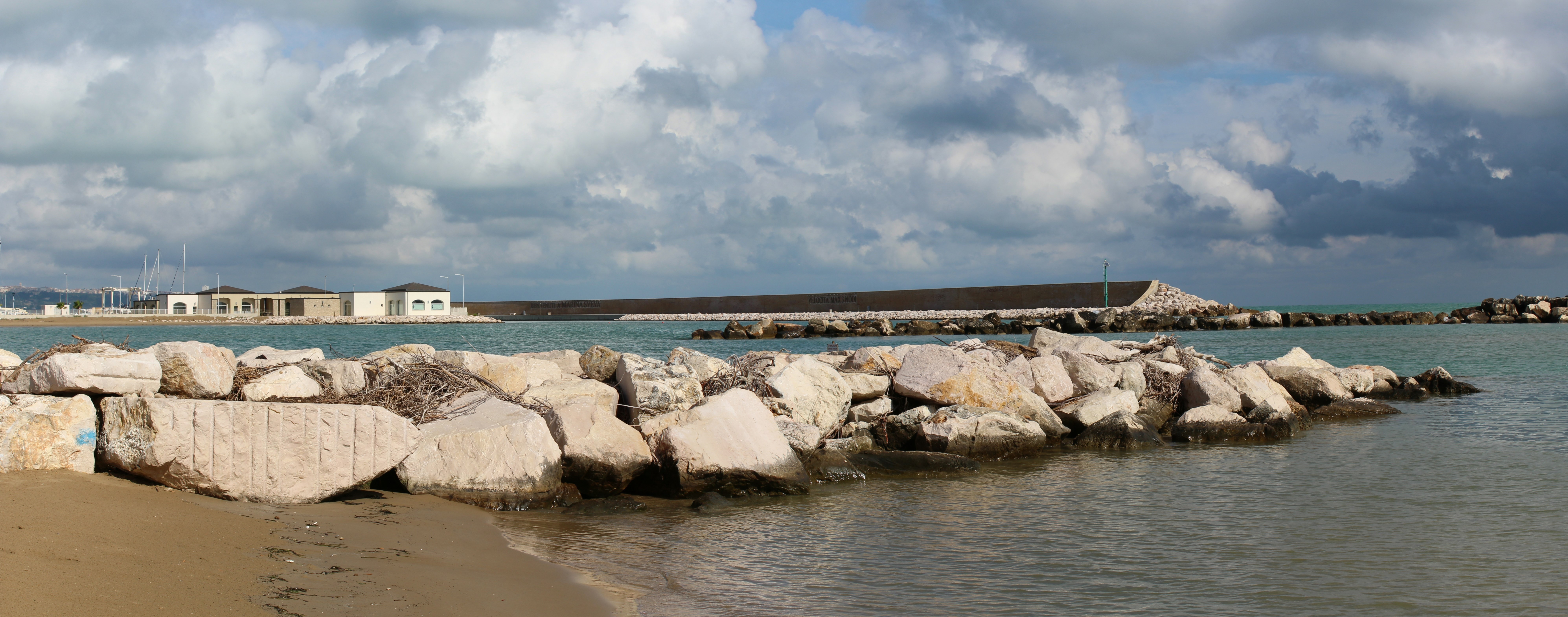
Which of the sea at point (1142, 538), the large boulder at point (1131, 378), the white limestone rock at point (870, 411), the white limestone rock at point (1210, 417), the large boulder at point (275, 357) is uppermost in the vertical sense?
the large boulder at point (275, 357)

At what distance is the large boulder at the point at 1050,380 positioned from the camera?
1114 cm

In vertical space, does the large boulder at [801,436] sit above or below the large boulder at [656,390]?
below

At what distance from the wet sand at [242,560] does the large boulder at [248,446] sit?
121 mm

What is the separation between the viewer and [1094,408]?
10.8 meters

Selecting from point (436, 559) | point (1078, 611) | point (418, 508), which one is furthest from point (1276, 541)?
point (418, 508)

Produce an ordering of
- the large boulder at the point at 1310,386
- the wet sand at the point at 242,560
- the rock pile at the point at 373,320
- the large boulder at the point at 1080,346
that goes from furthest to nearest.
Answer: the rock pile at the point at 373,320 < the large boulder at the point at 1080,346 < the large boulder at the point at 1310,386 < the wet sand at the point at 242,560

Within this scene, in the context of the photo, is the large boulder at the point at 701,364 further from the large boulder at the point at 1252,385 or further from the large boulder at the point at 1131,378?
the large boulder at the point at 1252,385

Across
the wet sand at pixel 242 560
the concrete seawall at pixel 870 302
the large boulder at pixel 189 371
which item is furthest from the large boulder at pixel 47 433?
the concrete seawall at pixel 870 302

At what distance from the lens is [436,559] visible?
499cm

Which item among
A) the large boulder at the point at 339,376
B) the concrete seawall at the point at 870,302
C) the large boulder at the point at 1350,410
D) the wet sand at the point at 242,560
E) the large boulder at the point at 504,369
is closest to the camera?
the wet sand at the point at 242,560

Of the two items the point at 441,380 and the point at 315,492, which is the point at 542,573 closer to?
the point at 315,492

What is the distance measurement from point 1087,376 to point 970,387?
2245mm

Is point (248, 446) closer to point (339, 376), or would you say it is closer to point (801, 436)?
point (339, 376)

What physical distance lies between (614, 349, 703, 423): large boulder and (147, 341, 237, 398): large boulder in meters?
3.29
